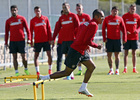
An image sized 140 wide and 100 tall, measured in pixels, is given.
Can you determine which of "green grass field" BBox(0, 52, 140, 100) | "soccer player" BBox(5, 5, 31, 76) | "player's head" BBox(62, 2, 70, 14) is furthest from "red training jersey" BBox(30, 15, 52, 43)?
"green grass field" BBox(0, 52, 140, 100)

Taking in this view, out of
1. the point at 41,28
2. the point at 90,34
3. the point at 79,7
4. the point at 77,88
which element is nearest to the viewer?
the point at 90,34

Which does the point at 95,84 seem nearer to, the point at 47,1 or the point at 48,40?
the point at 48,40

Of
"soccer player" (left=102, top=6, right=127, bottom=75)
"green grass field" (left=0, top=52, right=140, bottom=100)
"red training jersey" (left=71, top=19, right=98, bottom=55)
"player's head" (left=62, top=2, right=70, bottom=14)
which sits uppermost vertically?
"player's head" (left=62, top=2, right=70, bottom=14)

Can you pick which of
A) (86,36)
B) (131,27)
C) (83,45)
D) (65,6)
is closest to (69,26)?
(65,6)

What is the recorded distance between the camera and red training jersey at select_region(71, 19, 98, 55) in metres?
10.0

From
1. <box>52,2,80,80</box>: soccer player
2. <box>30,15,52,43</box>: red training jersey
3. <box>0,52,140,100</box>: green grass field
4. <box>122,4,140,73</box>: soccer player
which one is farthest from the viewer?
<box>122,4,140,73</box>: soccer player

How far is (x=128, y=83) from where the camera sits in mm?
12773

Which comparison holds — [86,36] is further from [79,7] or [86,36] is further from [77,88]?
[79,7]

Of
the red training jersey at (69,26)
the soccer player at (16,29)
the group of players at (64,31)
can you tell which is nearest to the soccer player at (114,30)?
the group of players at (64,31)

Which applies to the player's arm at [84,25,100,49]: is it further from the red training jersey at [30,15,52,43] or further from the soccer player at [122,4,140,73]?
the soccer player at [122,4,140,73]

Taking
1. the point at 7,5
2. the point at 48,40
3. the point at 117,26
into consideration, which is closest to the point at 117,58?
the point at 117,26

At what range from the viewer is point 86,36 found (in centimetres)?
1009

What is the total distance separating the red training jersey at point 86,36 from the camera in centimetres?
1004

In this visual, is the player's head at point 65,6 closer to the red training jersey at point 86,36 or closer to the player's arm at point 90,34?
the red training jersey at point 86,36
